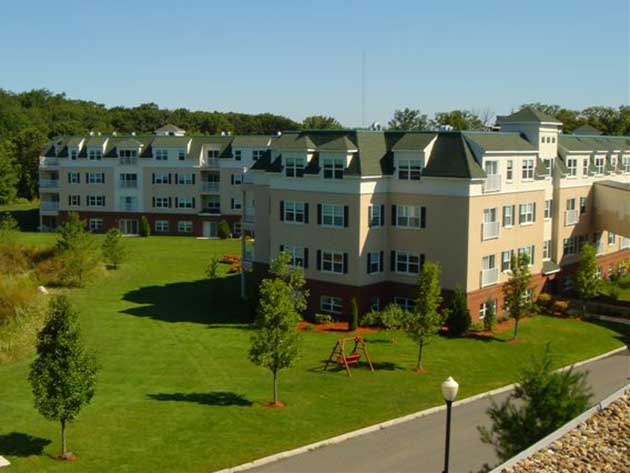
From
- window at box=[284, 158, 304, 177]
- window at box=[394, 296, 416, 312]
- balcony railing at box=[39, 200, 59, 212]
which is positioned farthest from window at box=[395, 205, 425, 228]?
balcony railing at box=[39, 200, 59, 212]

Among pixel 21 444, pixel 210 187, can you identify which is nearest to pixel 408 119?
pixel 210 187

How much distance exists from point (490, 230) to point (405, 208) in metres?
4.73

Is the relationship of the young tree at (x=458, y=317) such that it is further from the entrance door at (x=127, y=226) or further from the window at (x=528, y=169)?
the entrance door at (x=127, y=226)

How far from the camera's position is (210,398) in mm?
28438

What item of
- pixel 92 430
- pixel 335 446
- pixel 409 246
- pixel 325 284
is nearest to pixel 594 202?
pixel 409 246

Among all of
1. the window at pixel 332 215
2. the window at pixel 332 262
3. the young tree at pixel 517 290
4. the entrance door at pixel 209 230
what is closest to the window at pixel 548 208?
the young tree at pixel 517 290

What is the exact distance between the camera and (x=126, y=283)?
169 ft

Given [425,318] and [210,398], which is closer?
[210,398]

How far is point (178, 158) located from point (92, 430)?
5536 cm

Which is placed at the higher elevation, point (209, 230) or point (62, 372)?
point (62, 372)

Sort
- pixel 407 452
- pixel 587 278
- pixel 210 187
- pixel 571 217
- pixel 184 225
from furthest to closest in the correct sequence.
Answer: pixel 184 225 → pixel 210 187 → pixel 571 217 → pixel 587 278 → pixel 407 452

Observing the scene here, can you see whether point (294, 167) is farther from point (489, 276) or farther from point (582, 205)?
point (582, 205)

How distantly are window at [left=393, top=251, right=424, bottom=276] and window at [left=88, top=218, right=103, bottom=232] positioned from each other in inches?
1811

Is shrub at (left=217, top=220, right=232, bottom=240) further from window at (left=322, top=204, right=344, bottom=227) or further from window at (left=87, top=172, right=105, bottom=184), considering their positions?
window at (left=322, top=204, right=344, bottom=227)
